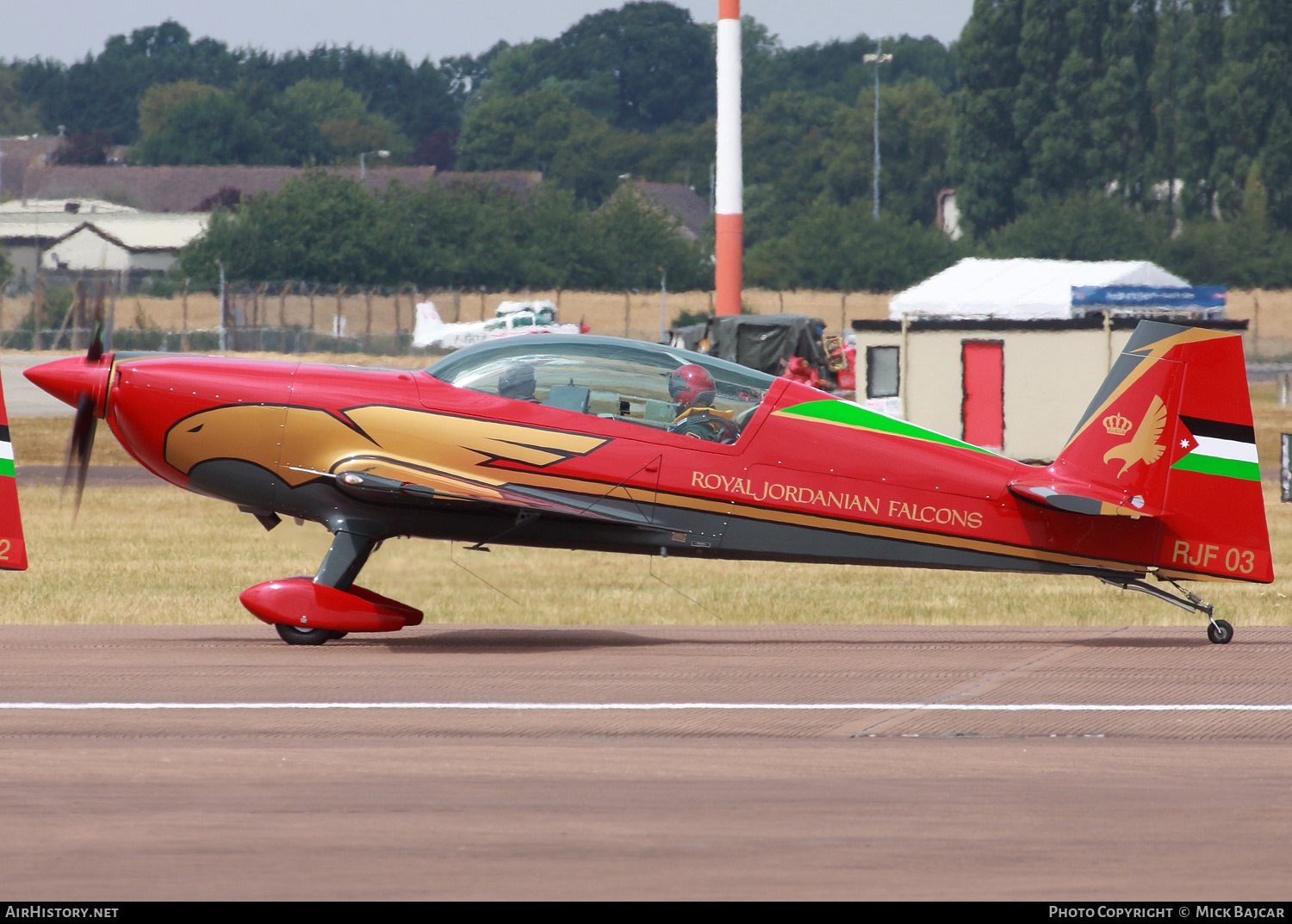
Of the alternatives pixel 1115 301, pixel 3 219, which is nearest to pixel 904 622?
pixel 1115 301

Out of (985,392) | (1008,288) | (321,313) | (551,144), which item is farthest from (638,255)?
(985,392)

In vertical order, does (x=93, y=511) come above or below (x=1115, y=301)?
below

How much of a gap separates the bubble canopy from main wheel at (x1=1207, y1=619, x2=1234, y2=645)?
3.25 metres

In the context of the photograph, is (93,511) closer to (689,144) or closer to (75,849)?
(75,849)

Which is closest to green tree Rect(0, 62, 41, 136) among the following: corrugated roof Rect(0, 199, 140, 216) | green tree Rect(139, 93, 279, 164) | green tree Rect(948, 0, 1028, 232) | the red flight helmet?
Result: green tree Rect(139, 93, 279, 164)

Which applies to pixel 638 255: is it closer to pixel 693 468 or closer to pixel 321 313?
pixel 321 313

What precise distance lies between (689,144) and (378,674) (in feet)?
407

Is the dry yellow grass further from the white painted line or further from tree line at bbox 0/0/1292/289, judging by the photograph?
tree line at bbox 0/0/1292/289

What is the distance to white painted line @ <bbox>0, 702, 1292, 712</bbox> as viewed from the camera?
7.79 meters

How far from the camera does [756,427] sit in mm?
9695

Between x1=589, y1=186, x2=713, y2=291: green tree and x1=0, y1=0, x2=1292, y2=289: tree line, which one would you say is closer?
x1=0, y1=0, x2=1292, y2=289: tree line

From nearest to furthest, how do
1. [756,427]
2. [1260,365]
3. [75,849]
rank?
[75,849] < [756,427] < [1260,365]

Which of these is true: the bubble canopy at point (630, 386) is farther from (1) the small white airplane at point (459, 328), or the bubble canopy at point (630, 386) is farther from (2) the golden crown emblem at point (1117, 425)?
(1) the small white airplane at point (459, 328)

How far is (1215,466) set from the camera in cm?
965
